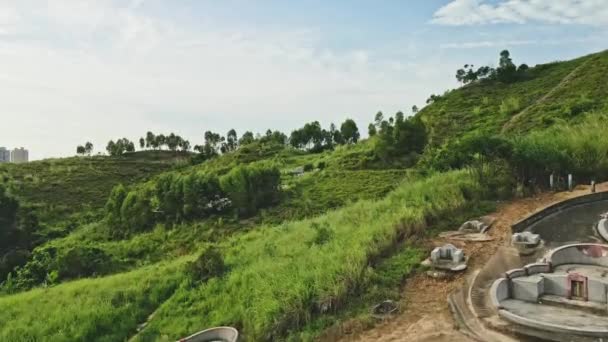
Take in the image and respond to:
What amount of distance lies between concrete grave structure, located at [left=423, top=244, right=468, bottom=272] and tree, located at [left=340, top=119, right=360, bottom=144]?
46.2 meters

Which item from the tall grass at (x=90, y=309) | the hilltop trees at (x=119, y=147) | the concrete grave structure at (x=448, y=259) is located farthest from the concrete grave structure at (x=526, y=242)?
the hilltop trees at (x=119, y=147)

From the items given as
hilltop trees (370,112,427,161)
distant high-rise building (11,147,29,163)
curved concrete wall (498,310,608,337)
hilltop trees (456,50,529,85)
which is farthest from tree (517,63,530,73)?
distant high-rise building (11,147,29,163)

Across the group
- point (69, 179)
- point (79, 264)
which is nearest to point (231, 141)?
point (69, 179)

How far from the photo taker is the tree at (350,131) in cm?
5756

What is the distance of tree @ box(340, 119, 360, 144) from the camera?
57562 mm

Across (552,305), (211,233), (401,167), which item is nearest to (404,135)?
(401,167)

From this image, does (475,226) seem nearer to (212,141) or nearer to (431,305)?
(431,305)

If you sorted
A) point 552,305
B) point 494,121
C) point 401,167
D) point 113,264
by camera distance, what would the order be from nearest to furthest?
point 552,305 < point 113,264 < point 401,167 < point 494,121

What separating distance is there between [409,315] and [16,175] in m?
46.7

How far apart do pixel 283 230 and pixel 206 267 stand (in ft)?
16.3

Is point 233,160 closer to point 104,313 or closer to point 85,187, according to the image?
point 85,187

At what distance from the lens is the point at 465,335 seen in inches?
327

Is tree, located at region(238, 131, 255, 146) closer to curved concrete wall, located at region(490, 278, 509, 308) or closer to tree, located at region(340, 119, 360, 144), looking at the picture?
tree, located at region(340, 119, 360, 144)

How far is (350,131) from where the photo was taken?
5762cm
